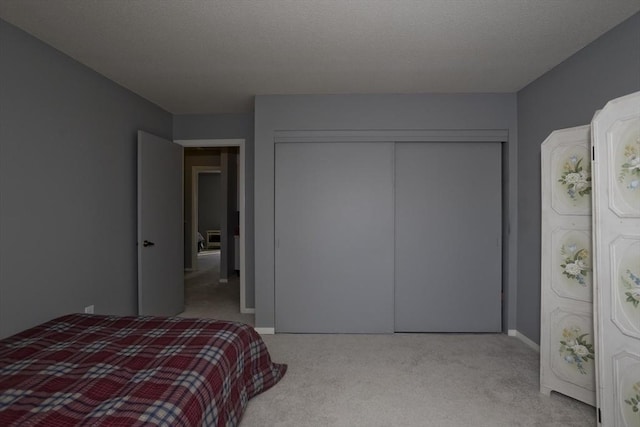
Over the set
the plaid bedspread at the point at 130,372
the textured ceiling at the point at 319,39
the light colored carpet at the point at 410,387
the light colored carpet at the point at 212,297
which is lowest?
the light colored carpet at the point at 410,387

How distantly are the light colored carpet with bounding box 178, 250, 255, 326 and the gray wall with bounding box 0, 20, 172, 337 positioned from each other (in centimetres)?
106

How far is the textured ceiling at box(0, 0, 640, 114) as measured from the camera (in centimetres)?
215

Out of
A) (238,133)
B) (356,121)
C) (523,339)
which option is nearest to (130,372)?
(356,121)

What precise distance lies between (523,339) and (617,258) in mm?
2014

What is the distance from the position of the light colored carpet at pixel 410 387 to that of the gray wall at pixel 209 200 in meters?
8.76

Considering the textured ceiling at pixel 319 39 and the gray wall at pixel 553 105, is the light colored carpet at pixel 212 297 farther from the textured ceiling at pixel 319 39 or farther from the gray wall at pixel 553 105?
the gray wall at pixel 553 105

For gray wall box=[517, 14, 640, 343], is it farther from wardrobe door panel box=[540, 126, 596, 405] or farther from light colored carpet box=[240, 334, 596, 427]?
light colored carpet box=[240, 334, 596, 427]

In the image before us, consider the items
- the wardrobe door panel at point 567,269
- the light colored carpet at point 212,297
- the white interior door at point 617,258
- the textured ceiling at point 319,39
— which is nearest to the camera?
the white interior door at point 617,258

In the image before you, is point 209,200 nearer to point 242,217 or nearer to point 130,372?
point 242,217

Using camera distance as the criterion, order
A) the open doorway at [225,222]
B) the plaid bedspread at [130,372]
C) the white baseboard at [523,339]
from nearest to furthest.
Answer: the plaid bedspread at [130,372]
the white baseboard at [523,339]
the open doorway at [225,222]

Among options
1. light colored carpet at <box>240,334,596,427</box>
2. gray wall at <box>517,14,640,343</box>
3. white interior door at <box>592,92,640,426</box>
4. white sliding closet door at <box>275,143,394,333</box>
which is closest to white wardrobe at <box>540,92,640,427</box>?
white interior door at <box>592,92,640,426</box>

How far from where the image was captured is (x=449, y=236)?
12.5 ft

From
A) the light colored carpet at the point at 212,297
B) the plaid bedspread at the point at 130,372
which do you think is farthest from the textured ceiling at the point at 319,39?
the light colored carpet at the point at 212,297

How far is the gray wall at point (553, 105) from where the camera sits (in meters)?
2.33
